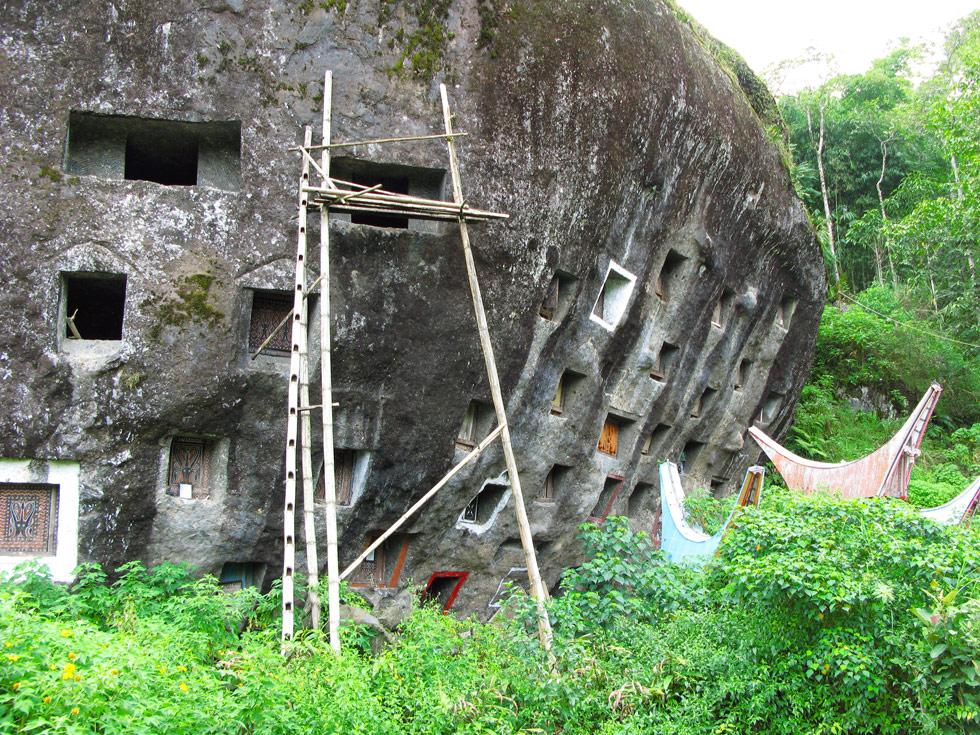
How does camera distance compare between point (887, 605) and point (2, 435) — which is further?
point (2, 435)

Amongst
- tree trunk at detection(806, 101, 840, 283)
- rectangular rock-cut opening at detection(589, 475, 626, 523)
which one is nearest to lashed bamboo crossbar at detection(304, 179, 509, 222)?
rectangular rock-cut opening at detection(589, 475, 626, 523)

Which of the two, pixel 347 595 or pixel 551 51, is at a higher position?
pixel 551 51

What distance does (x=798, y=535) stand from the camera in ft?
24.4

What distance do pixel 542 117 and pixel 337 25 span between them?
255cm

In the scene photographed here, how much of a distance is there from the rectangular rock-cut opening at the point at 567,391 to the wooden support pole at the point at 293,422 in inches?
165

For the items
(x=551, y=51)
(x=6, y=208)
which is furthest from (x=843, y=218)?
(x=6, y=208)

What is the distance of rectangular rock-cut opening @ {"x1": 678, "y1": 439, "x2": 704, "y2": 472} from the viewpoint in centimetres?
1602

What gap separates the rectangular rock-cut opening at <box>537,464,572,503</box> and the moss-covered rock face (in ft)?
0.10

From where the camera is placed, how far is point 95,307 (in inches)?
385

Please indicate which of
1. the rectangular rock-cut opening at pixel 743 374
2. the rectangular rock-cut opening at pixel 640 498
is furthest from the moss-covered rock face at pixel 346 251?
the rectangular rock-cut opening at pixel 743 374

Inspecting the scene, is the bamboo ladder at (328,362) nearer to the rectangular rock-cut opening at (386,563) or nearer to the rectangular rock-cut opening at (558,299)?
the rectangular rock-cut opening at (558,299)

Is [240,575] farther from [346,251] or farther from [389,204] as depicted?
[389,204]

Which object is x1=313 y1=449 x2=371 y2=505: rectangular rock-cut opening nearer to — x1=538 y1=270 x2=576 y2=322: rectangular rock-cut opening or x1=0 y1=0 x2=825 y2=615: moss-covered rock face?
x1=0 y1=0 x2=825 y2=615: moss-covered rock face

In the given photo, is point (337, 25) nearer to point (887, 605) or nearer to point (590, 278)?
point (590, 278)
